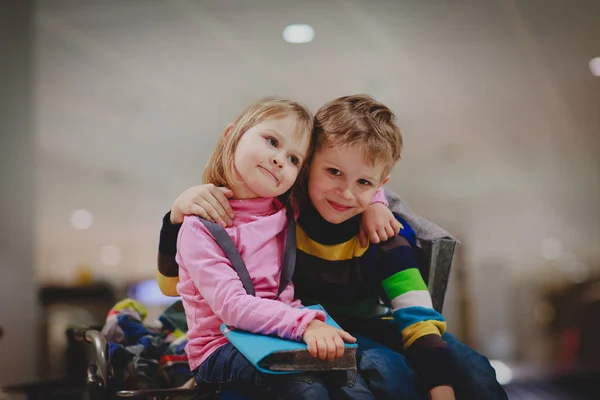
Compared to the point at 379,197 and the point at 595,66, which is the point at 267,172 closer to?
the point at 379,197

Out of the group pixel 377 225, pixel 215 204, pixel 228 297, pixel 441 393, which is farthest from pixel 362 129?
pixel 441 393

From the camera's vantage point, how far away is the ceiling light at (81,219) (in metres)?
3.25

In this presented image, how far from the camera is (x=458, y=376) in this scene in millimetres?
1299

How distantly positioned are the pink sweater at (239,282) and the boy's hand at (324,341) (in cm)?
2

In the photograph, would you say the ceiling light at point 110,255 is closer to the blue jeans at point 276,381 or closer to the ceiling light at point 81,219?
the ceiling light at point 81,219

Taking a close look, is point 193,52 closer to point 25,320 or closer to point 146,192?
point 146,192

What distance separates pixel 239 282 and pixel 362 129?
39 centimetres

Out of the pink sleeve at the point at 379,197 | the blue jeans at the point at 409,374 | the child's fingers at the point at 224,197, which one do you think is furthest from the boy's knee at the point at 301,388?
the pink sleeve at the point at 379,197

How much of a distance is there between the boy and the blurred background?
167cm

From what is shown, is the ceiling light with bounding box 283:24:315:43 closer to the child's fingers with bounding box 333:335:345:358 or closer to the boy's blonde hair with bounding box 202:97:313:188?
the boy's blonde hair with bounding box 202:97:313:188

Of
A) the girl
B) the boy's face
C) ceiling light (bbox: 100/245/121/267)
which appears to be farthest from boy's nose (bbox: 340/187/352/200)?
ceiling light (bbox: 100/245/121/267)

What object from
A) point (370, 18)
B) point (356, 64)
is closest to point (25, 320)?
point (356, 64)

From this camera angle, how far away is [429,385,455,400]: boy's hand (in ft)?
4.13

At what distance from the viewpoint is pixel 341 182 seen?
1340 mm
